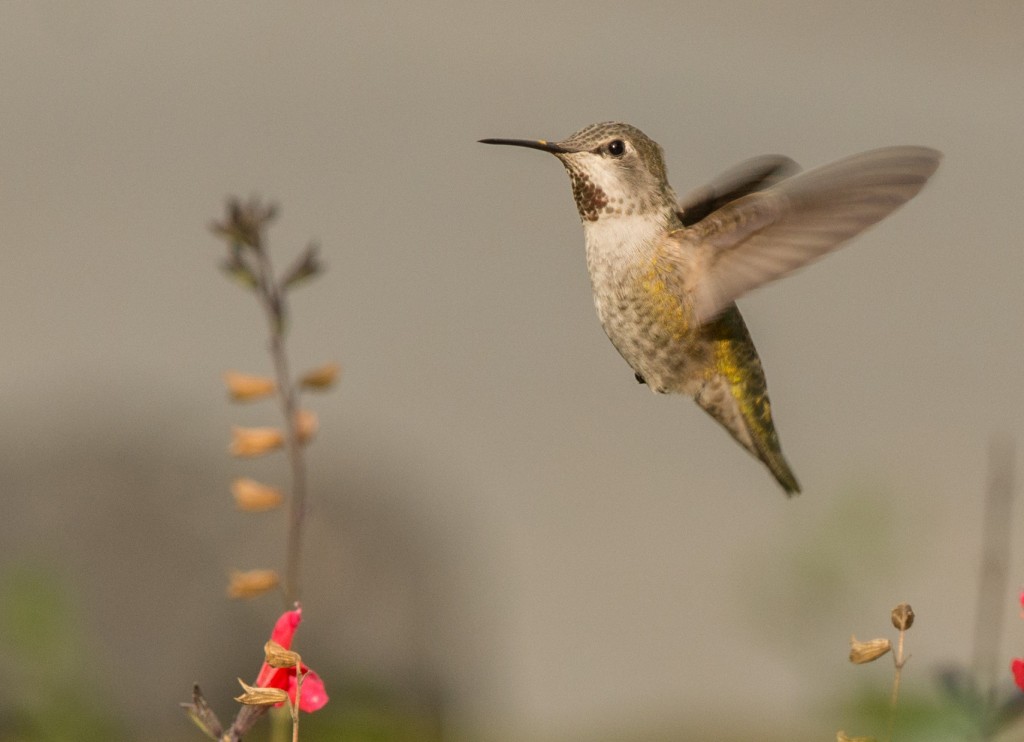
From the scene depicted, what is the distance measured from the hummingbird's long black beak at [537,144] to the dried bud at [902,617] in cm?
79

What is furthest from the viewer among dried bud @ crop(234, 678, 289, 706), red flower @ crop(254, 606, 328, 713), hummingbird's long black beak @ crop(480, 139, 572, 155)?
hummingbird's long black beak @ crop(480, 139, 572, 155)

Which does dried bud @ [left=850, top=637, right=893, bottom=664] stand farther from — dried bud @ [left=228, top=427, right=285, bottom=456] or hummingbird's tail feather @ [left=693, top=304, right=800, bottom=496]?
dried bud @ [left=228, top=427, right=285, bottom=456]

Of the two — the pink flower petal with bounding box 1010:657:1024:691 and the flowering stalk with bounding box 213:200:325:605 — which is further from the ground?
the flowering stalk with bounding box 213:200:325:605

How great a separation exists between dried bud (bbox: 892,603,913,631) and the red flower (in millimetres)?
608

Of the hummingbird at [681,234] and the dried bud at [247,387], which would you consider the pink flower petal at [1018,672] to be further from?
the dried bud at [247,387]

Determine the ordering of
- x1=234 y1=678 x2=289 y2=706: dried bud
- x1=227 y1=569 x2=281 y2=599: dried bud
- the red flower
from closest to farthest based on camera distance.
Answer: x1=234 y1=678 x2=289 y2=706: dried bud < the red flower < x1=227 y1=569 x2=281 y2=599: dried bud

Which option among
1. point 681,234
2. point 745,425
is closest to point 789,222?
point 681,234

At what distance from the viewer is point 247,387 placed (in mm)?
2271

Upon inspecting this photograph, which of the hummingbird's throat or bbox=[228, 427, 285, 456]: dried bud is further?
bbox=[228, 427, 285, 456]: dried bud

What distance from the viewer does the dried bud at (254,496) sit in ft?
6.91

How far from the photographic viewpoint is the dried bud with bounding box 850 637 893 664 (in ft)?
4.27

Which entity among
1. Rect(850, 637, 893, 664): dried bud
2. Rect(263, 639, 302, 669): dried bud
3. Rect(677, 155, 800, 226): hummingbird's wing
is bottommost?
Rect(850, 637, 893, 664): dried bud

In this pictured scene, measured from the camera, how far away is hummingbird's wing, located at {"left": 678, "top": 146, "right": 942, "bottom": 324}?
1623mm

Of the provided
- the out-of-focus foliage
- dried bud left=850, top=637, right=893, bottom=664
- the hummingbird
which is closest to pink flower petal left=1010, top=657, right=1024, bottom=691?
dried bud left=850, top=637, right=893, bottom=664
